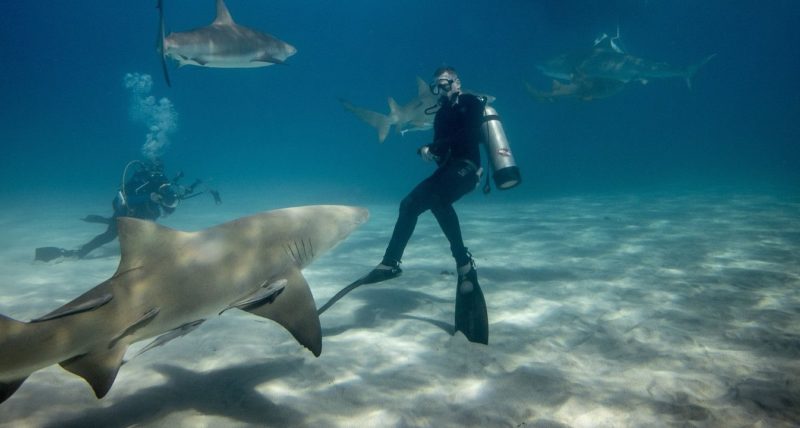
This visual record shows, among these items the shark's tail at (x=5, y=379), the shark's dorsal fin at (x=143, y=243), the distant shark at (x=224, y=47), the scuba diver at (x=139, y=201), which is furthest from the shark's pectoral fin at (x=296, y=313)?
the scuba diver at (x=139, y=201)

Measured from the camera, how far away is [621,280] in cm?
652

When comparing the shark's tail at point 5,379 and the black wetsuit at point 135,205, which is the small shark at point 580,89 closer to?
the black wetsuit at point 135,205

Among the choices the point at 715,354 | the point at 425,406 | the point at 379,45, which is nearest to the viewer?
the point at 425,406

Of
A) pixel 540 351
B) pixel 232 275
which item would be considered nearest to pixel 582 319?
pixel 540 351

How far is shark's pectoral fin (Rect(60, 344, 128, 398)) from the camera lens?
2.16 m

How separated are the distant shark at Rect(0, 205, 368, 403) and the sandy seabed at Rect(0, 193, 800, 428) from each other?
766mm

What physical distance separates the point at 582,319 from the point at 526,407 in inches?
92.8

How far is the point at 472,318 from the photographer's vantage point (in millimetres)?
4309

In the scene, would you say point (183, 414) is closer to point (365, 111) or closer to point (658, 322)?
point (658, 322)

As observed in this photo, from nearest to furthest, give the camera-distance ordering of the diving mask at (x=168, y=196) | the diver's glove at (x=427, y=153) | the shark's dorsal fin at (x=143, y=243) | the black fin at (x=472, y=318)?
the shark's dorsal fin at (x=143, y=243) → the black fin at (x=472, y=318) → the diver's glove at (x=427, y=153) → the diving mask at (x=168, y=196)

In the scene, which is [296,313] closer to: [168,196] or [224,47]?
[224,47]

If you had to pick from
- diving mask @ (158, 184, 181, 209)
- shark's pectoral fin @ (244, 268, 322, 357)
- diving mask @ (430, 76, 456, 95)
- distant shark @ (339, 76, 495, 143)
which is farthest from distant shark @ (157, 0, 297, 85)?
diving mask @ (158, 184, 181, 209)

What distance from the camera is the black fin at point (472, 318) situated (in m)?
4.21

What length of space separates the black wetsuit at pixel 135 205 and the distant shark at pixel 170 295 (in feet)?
26.7
